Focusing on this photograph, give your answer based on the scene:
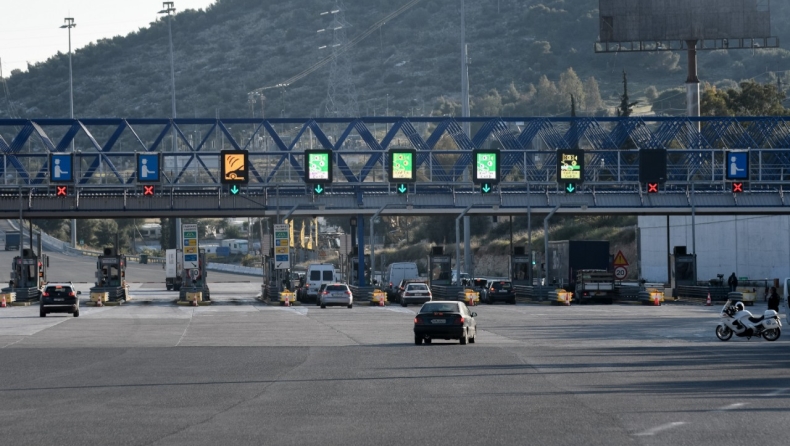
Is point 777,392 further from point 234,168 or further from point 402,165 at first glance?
point 234,168

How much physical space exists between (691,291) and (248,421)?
52434 mm

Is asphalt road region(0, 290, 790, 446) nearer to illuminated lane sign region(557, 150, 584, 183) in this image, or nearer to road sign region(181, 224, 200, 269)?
illuminated lane sign region(557, 150, 584, 183)

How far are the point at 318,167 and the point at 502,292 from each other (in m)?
11.7

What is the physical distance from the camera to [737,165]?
66.2m

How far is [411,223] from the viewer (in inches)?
5851

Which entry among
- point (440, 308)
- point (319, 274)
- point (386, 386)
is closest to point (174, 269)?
point (319, 274)

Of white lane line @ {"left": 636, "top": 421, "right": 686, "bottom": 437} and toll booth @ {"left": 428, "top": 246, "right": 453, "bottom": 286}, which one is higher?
toll booth @ {"left": 428, "top": 246, "right": 453, "bottom": 286}

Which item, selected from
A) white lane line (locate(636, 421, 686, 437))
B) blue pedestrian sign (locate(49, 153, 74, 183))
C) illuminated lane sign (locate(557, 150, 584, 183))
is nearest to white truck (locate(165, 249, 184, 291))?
blue pedestrian sign (locate(49, 153, 74, 183))

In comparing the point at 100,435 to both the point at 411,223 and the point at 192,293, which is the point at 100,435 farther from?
the point at 411,223

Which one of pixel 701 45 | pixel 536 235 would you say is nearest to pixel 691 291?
pixel 701 45

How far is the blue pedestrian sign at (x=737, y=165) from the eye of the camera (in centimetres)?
6594

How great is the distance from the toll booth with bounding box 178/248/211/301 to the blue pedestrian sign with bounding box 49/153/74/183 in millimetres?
8488

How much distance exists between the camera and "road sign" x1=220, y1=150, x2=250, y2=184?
62.2 metres

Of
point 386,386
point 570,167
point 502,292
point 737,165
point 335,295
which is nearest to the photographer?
point 386,386
